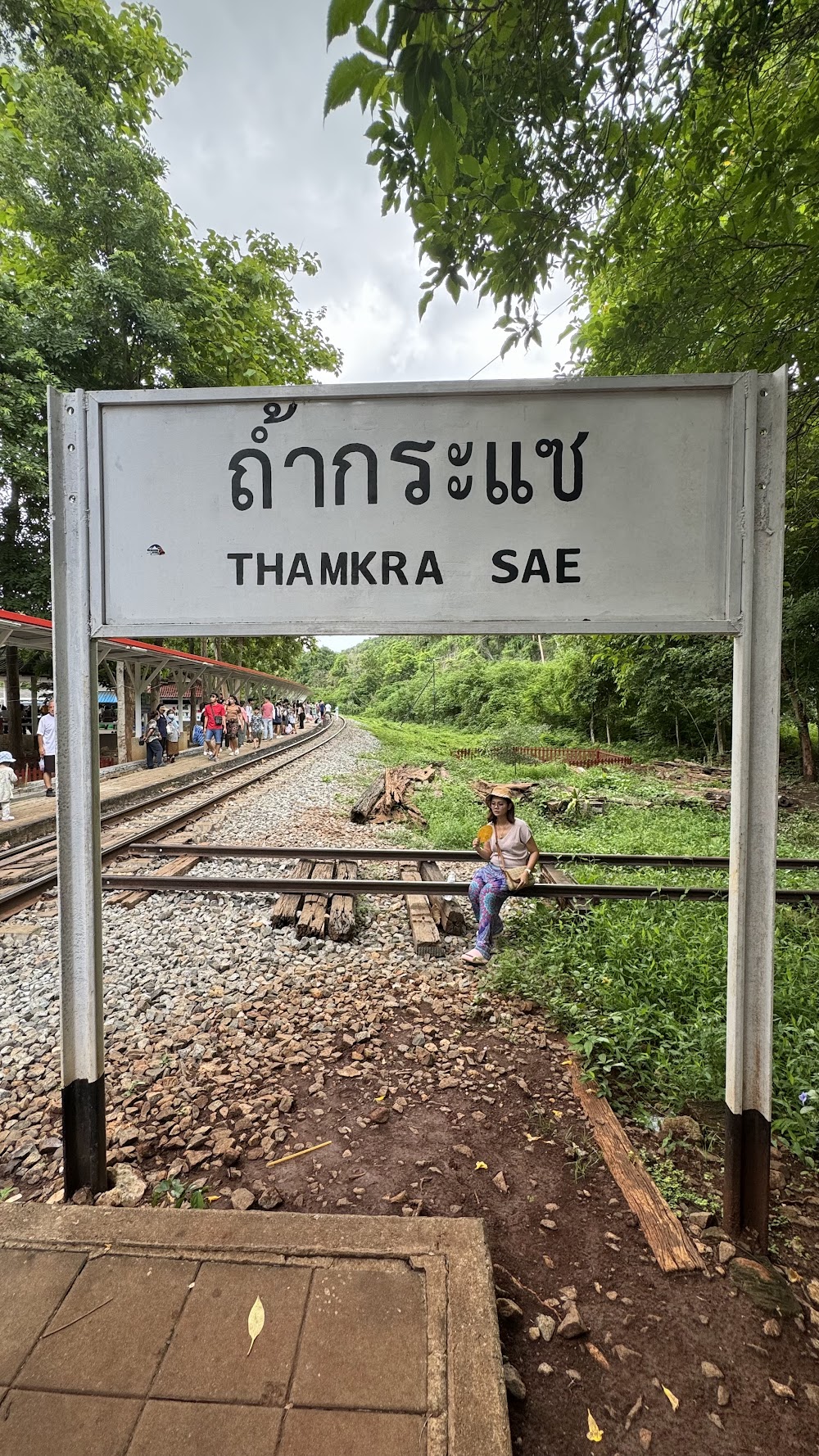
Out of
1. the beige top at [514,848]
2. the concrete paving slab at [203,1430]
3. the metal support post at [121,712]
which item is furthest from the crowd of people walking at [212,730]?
the concrete paving slab at [203,1430]

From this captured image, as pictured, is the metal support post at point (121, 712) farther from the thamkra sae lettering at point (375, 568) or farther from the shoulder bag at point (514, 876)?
the thamkra sae lettering at point (375, 568)

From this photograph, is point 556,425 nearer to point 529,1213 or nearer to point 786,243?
point 529,1213

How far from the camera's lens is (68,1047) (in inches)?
82.5

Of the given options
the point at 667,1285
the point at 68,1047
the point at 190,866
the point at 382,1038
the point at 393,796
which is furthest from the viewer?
the point at 393,796

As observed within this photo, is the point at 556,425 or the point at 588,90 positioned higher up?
the point at 588,90

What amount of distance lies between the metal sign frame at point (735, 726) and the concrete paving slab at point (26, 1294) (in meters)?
0.39

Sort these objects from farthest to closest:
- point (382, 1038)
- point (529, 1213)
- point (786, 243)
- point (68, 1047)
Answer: point (786, 243) < point (382, 1038) < point (529, 1213) < point (68, 1047)

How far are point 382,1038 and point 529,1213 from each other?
1.35 metres

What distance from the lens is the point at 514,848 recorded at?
14.7 ft

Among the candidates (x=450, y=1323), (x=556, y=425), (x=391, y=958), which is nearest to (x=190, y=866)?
(x=391, y=958)

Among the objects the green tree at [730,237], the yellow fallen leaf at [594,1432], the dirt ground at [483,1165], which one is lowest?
the dirt ground at [483,1165]

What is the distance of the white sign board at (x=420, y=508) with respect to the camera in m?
1.96

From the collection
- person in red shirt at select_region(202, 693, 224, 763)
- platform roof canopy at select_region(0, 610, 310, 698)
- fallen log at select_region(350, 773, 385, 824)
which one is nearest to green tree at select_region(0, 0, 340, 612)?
platform roof canopy at select_region(0, 610, 310, 698)

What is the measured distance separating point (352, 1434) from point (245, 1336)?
14.4 inches
